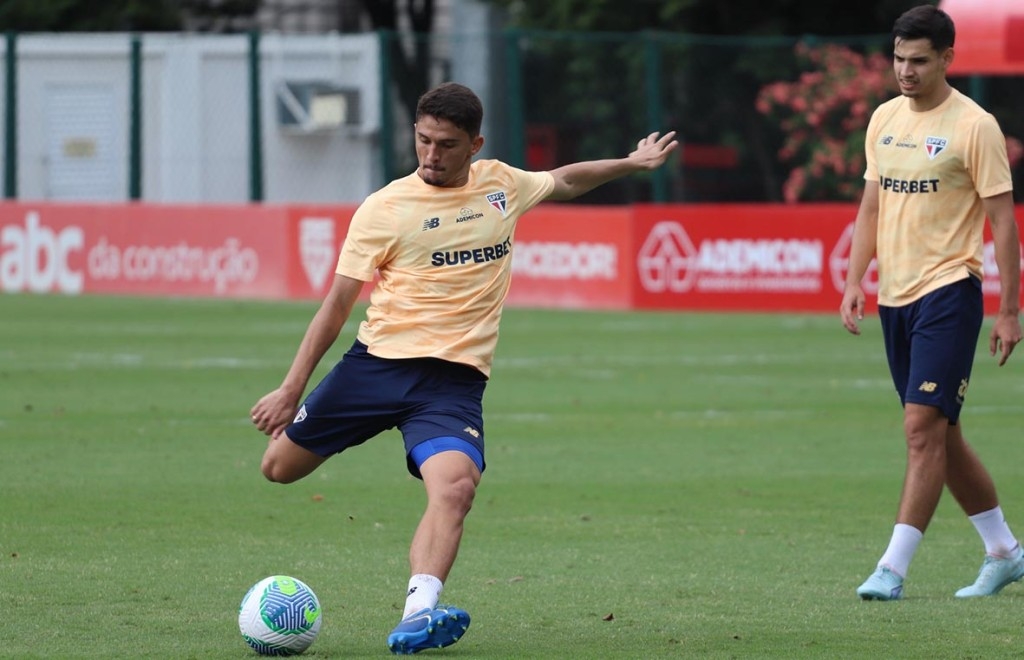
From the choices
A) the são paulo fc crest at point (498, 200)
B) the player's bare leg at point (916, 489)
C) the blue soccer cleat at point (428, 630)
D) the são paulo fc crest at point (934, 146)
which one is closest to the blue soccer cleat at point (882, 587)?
the player's bare leg at point (916, 489)

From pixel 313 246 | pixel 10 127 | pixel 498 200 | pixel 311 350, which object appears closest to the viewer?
pixel 311 350

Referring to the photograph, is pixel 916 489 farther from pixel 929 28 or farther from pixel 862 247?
pixel 929 28

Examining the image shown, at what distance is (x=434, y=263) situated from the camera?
6957mm

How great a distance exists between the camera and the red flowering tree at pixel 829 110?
29.1 meters

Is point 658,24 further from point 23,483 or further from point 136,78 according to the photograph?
point 23,483

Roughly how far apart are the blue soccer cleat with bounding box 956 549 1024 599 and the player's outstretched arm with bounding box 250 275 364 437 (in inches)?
108

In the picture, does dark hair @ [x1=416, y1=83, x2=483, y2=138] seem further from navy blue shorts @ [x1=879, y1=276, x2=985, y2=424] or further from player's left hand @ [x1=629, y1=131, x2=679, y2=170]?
navy blue shorts @ [x1=879, y1=276, x2=985, y2=424]

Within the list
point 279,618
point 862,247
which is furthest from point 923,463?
point 279,618

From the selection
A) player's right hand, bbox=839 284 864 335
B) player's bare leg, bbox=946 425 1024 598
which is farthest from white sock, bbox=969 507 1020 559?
player's right hand, bbox=839 284 864 335

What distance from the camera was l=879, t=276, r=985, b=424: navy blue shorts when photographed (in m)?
7.82

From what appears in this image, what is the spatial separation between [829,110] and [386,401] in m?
23.1

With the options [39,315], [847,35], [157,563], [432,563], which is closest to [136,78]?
[39,315]

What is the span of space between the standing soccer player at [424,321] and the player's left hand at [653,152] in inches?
24.1

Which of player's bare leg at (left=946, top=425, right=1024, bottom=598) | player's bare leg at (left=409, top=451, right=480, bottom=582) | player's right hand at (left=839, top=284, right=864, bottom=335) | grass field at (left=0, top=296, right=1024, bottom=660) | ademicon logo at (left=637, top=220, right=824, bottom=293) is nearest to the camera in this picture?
player's bare leg at (left=409, top=451, right=480, bottom=582)
